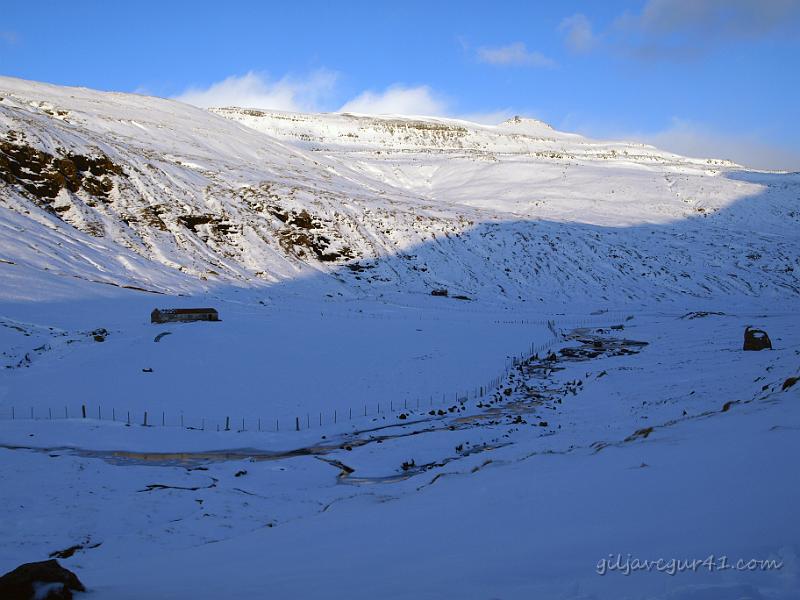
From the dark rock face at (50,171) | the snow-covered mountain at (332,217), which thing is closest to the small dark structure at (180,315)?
the snow-covered mountain at (332,217)

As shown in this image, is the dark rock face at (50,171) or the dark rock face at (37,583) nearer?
the dark rock face at (37,583)

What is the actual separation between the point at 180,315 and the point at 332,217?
3380 cm

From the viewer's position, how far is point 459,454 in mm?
18250

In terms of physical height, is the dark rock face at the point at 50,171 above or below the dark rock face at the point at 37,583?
above

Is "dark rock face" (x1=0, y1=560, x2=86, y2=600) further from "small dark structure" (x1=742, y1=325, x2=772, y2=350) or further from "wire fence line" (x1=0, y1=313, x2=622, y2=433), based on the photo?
"small dark structure" (x1=742, y1=325, x2=772, y2=350)

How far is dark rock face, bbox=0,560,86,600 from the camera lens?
5422 mm

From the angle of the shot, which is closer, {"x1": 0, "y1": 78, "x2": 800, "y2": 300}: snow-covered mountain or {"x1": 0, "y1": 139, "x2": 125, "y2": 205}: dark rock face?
{"x1": 0, "y1": 78, "x2": 800, "y2": 300}: snow-covered mountain

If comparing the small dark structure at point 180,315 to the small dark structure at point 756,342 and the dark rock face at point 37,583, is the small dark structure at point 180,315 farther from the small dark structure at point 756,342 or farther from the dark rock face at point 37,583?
the dark rock face at point 37,583

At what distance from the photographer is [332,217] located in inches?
2594

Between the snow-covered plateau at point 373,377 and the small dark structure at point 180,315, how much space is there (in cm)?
81

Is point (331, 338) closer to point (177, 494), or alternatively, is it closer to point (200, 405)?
point (200, 405)

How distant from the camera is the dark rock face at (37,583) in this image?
542cm

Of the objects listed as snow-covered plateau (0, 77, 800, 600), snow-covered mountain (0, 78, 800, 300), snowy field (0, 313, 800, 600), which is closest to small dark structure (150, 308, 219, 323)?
snow-covered plateau (0, 77, 800, 600)

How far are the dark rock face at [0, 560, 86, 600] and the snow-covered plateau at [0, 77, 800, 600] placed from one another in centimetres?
65
